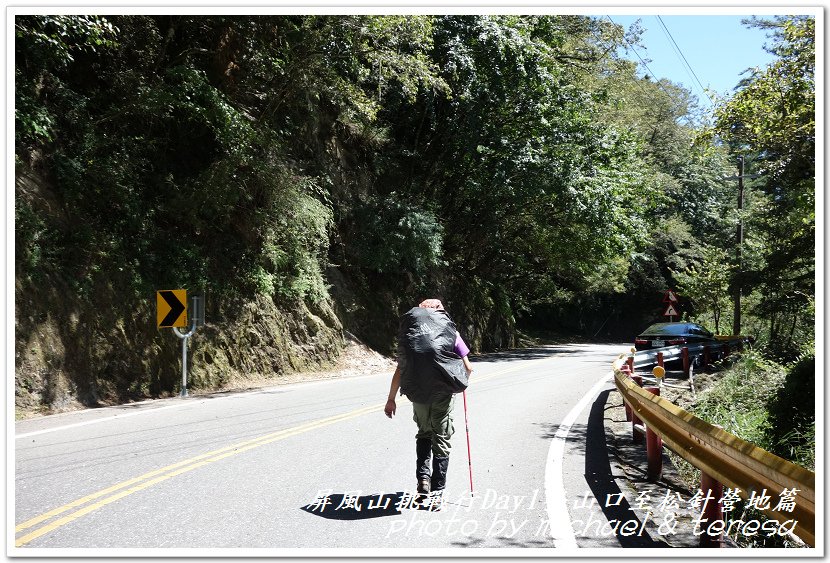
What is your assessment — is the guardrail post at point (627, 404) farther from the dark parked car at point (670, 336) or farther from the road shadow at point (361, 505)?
the dark parked car at point (670, 336)

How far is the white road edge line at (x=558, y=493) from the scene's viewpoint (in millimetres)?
4791

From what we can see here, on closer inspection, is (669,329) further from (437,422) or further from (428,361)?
(428,361)

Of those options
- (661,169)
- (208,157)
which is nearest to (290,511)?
(208,157)

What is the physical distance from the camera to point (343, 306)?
21281 mm

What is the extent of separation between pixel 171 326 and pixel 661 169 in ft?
157

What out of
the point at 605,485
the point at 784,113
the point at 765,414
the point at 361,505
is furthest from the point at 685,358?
the point at 361,505

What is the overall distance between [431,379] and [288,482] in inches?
70.4

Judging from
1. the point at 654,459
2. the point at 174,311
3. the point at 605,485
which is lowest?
the point at 605,485

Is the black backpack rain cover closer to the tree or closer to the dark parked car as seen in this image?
the tree

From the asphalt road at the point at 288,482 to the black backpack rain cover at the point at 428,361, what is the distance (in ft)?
3.16

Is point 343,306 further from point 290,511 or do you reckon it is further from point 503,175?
point 290,511

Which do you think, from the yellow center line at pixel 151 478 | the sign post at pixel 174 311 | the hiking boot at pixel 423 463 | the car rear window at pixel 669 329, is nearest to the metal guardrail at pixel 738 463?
the hiking boot at pixel 423 463

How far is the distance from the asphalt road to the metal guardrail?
2.82ft

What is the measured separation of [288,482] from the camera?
620 cm
